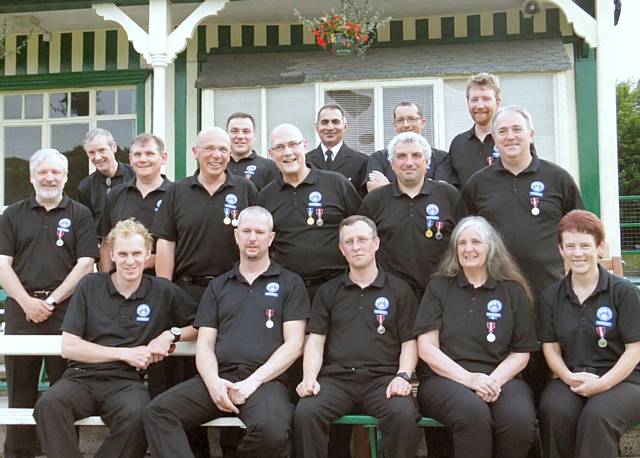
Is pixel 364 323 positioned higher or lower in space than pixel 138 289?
lower

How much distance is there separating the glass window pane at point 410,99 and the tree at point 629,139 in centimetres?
1834

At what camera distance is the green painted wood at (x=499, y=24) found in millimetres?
8570

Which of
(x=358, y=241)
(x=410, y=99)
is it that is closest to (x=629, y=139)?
(x=410, y=99)

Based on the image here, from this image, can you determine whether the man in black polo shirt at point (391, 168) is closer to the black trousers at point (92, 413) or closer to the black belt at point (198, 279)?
the black belt at point (198, 279)

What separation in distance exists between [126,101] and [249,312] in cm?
607

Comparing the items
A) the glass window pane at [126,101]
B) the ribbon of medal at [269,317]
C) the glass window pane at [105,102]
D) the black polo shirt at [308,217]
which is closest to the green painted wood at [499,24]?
the glass window pane at [126,101]

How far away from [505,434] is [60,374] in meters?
2.82

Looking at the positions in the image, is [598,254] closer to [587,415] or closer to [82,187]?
[587,415]

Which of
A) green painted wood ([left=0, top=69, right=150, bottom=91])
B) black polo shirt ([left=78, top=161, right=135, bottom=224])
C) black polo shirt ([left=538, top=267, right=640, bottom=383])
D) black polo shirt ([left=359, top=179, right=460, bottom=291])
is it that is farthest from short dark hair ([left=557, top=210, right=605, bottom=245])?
green painted wood ([left=0, top=69, right=150, bottom=91])

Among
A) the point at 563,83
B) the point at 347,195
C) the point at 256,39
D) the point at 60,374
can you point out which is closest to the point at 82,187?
the point at 60,374

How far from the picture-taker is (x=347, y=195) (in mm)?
4633

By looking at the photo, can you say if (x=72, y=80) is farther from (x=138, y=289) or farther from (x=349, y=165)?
(x=138, y=289)

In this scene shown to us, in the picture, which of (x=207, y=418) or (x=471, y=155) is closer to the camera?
(x=207, y=418)

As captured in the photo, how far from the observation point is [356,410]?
13.1 ft
